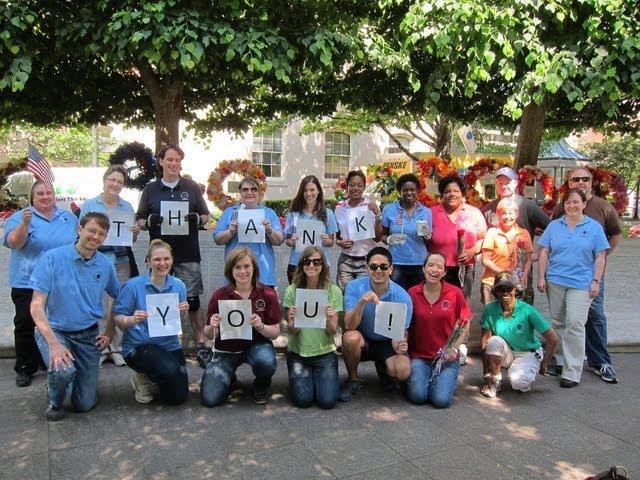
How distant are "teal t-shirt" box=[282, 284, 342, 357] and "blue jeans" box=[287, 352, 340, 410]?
0.15 feet

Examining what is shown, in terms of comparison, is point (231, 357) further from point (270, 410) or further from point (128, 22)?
point (128, 22)

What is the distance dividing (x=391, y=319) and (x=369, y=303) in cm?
32

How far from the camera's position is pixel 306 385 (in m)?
4.34

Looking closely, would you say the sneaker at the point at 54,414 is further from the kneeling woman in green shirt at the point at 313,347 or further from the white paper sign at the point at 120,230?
the kneeling woman in green shirt at the point at 313,347

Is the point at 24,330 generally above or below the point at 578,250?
below

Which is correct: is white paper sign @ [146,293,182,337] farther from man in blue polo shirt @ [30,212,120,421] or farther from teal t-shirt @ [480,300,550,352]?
teal t-shirt @ [480,300,550,352]

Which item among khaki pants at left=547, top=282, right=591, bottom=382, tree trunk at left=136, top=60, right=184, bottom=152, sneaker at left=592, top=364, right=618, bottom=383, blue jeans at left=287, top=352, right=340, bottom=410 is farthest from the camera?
tree trunk at left=136, top=60, right=184, bottom=152

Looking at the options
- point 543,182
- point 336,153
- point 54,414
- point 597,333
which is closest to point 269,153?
point 336,153

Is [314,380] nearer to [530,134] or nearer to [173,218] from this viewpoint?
[173,218]

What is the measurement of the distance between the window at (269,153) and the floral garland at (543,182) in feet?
50.7

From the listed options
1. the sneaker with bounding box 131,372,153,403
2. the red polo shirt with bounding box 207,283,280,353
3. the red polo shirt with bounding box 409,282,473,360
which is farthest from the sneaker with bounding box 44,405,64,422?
the red polo shirt with bounding box 409,282,473,360

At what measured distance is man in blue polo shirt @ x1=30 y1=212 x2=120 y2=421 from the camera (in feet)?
13.0

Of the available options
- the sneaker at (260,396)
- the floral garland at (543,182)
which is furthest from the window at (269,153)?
the sneaker at (260,396)

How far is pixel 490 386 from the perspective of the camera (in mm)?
4695
